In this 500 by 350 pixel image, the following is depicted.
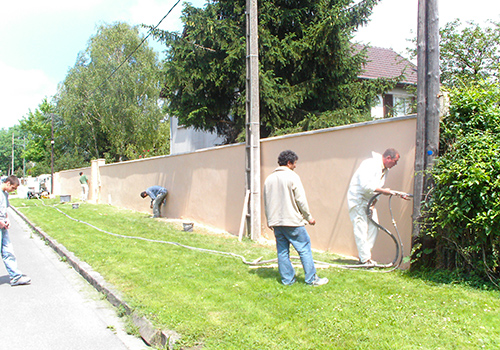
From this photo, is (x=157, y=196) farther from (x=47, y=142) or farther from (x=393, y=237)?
(x=47, y=142)

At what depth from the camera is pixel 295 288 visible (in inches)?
215

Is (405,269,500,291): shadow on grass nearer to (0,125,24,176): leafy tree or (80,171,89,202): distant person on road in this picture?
(80,171,89,202): distant person on road

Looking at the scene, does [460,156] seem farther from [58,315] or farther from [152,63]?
[152,63]

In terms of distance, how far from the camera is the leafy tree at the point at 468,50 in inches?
610

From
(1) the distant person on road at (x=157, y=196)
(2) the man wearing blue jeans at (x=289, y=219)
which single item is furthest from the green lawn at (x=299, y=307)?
(1) the distant person on road at (x=157, y=196)

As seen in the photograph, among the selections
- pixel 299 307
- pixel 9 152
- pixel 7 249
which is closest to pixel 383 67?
pixel 7 249

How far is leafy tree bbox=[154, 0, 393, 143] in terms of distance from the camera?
12391mm

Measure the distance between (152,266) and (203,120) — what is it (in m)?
7.51

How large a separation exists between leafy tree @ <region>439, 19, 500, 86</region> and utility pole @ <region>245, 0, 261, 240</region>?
8365 mm

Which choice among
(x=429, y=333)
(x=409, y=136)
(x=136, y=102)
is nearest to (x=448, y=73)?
(x=409, y=136)

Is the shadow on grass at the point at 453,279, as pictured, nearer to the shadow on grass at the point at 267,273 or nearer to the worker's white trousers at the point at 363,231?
the worker's white trousers at the point at 363,231

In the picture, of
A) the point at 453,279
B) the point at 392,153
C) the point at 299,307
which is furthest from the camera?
the point at 392,153

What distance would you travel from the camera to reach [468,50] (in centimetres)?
1573

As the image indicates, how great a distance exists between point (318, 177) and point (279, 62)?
19.3 feet
